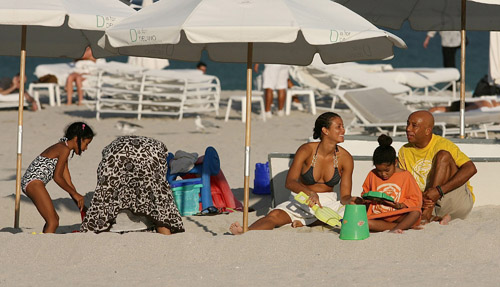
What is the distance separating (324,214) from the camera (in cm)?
595

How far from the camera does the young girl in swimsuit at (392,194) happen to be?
19.3 ft

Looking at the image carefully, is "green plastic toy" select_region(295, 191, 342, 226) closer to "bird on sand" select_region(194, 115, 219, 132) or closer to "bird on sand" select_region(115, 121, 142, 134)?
"bird on sand" select_region(194, 115, 219, 132)

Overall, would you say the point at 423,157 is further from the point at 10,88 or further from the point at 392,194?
the point at 10,88

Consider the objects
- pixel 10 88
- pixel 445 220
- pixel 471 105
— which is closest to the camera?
pixel 445 220

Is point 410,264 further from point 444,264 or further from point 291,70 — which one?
point 291,70

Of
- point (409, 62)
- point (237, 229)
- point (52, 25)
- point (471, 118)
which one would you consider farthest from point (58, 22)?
point (409, 62)

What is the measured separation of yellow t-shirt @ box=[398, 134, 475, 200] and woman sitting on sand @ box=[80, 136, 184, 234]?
5.67ft

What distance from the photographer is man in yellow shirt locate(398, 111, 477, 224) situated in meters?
6.14

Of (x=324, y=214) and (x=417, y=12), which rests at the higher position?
(x=417, y=12)

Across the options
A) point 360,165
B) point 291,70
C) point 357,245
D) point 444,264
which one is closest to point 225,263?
point 357,245

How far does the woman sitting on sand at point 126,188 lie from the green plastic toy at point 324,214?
913 millimetres

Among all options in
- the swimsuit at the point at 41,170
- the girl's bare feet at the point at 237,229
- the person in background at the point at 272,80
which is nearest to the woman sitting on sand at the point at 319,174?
the girl's bare feet at the point at 237,229

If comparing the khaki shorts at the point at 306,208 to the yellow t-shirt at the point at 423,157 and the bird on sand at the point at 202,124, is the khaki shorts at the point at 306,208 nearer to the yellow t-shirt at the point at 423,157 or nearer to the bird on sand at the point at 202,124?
the yellow t-shirt at the point at 423,157

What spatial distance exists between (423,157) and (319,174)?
74 cm
